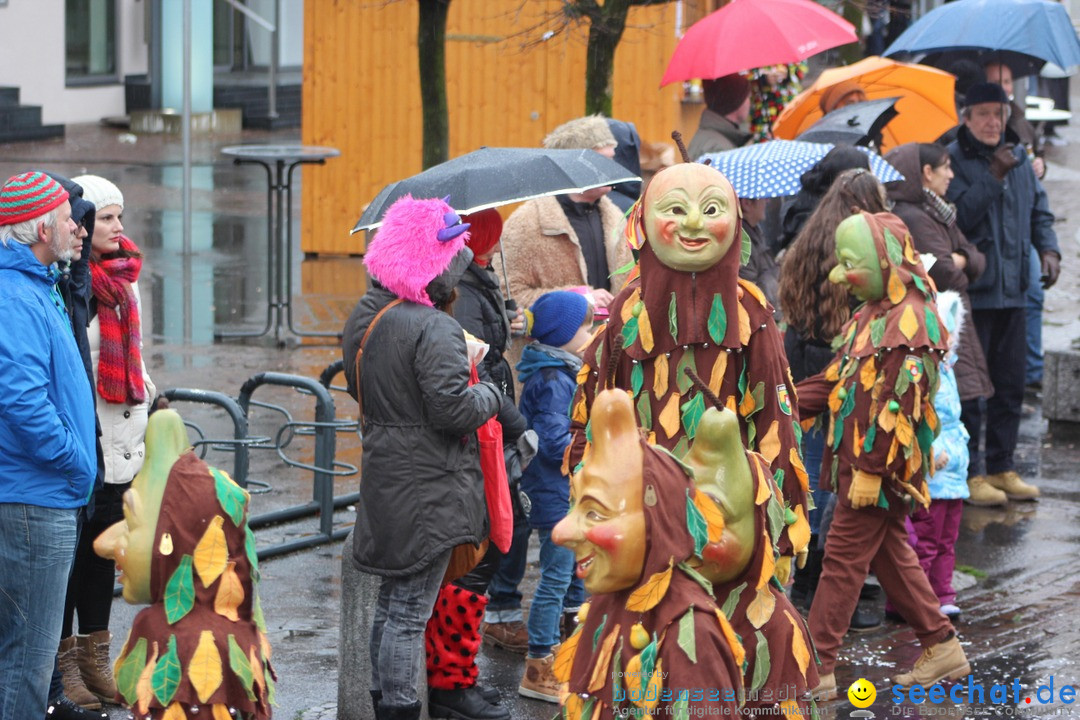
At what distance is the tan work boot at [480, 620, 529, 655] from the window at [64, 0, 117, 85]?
65.7 feet

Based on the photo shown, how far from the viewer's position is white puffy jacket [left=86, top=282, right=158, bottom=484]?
565 centimetres

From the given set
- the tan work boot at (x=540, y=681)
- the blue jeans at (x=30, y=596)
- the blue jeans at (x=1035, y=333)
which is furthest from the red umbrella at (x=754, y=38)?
the blue jeans at (x=30, y=596)

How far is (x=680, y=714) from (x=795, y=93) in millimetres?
9285

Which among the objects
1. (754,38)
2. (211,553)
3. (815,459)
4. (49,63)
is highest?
(49,63)

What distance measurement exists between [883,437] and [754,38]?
414 centimetres

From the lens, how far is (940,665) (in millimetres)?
6027

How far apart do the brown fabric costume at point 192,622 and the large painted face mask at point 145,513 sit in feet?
0.07

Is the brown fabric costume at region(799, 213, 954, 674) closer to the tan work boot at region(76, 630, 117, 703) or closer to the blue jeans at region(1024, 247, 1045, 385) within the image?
the tan work boot at region(76, 630, 117, 703)

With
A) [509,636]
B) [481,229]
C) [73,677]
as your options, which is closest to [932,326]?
[481,229]

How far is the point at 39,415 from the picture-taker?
463cm

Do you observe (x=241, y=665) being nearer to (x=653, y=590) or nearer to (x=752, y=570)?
(x=653, y=590)

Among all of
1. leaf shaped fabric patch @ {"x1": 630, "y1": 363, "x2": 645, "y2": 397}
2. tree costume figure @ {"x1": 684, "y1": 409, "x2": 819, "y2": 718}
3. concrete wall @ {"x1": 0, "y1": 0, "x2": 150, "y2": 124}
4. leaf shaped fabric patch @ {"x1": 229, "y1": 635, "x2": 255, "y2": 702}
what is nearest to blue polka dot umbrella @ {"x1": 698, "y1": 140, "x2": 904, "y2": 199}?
leaf shaped fabric patch @ {"x1": 630, "y1": 363, "x2": 645, "y2": 397}

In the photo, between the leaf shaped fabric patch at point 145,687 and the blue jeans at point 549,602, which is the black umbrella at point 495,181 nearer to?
the blue jeans at point 549,602

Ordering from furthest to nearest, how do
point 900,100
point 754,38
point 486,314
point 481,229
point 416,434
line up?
point 900,100, point 754,38, point 481,229, point 486,314, point 416,434
